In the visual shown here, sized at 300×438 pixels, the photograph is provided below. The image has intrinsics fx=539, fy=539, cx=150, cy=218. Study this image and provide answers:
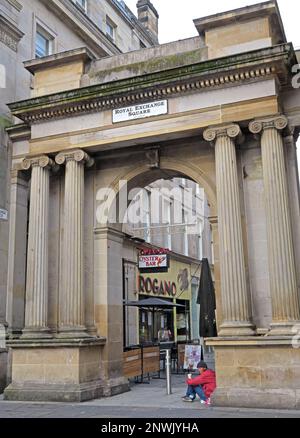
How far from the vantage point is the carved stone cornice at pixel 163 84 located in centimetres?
1216

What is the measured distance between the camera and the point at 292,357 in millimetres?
10914

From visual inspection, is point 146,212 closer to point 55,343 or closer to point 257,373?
point 55,343

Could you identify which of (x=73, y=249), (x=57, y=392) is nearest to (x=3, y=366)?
(x=57, y=392)

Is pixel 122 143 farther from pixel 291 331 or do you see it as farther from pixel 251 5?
pixel 291 331

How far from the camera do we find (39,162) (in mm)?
14547

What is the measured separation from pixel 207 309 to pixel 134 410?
4070 millimetres

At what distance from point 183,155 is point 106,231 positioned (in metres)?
2.89

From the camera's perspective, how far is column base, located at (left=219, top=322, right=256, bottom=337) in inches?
455

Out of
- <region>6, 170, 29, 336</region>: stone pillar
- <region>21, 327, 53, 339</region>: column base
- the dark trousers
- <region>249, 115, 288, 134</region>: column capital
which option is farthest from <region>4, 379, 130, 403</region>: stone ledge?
<region>249, 115, 288, 134</region>: column capital

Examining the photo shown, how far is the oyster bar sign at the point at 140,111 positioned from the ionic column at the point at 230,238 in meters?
1.36

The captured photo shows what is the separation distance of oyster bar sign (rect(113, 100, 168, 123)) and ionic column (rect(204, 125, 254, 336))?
1360 millimetres

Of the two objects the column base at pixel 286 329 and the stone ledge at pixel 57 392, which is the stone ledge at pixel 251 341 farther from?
the stone ledge at pixel 57 392

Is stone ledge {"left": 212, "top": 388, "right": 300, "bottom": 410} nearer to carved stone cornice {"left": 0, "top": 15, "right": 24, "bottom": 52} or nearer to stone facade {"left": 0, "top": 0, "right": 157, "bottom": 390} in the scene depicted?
stone facade {"left": 0, "top": 0, "right": 157, "bottom": 390}
